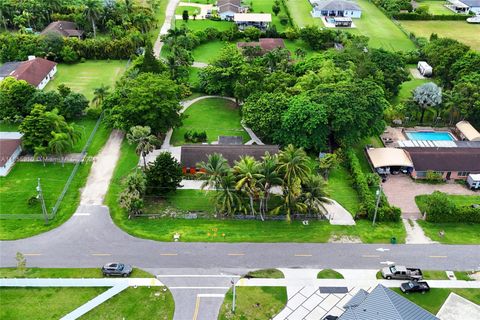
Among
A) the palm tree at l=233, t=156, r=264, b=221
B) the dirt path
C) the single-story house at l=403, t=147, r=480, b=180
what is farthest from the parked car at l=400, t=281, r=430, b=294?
the dirt path

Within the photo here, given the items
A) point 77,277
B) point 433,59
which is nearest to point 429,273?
point 77,277

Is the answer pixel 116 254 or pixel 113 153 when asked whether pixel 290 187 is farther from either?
pixel 113 153

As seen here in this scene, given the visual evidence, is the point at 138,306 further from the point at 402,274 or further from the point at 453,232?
the point at 453,232

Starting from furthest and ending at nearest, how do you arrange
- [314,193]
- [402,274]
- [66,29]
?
[66,29] → [314,193] → [402,274]

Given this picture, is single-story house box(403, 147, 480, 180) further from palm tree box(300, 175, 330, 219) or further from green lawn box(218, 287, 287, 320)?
green lawn box(218, 287, 287, 320)

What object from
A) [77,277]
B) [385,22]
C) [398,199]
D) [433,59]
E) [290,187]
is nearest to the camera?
[77,277]

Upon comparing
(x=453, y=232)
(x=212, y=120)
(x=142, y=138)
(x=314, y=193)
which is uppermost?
(x=142, y=138)

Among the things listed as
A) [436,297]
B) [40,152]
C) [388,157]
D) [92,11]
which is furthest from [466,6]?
[40,152]
